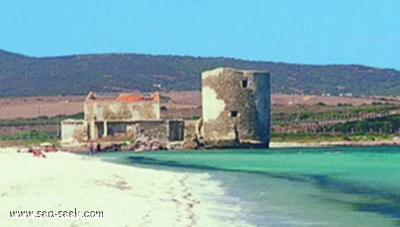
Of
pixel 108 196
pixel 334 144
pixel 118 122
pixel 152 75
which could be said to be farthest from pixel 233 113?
pixel 152 75

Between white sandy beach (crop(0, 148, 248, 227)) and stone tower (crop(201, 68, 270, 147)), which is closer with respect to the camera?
white sandy beach (crop(0, 148, 248, 227))

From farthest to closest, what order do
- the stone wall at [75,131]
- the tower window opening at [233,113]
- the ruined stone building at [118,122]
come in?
the stone wall at [75,131], the ruined stone building at [118,122], the tower window opening at [233,113]

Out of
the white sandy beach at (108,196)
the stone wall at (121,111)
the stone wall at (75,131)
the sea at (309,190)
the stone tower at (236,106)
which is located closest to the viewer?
the white sandy beach at (108,196)

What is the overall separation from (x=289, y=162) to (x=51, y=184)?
17281mm

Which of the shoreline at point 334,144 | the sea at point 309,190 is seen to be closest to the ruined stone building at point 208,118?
the shoreline at point 334,144

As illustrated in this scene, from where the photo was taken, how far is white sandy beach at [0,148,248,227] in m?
12.9

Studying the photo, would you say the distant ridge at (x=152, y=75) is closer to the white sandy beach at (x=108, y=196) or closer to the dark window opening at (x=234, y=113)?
the dark window opening at (x=234, y=113)

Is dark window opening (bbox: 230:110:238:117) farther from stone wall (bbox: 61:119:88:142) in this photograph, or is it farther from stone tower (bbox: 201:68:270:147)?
stone wall (bbox: 61:119:88:142)

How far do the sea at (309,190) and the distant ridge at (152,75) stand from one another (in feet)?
288

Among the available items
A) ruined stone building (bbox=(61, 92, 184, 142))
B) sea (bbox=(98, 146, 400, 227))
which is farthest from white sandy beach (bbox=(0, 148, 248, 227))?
ruined stone building (bbox=(61, 92, 184, 142))

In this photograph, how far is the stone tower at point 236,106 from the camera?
43406 millimetres

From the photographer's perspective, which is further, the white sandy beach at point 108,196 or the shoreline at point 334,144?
the shoreline at point 334,144

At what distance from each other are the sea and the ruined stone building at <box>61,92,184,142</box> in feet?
36.4

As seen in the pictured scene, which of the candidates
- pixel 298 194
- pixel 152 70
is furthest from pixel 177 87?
pixel 298 194
